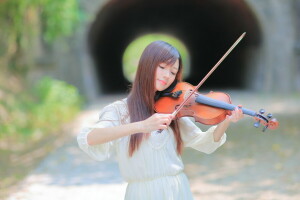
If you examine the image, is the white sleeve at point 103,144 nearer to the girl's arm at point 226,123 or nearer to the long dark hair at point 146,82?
the long dark hair at point 146,82

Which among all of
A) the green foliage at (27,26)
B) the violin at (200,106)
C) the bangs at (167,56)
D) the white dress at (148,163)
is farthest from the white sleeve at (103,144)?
the green foliage at (27,26)

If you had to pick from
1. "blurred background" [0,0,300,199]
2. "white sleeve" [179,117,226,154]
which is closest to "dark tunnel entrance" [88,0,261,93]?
"blurred background" [0,0,300,199]

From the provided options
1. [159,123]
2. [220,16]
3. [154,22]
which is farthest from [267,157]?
[154,22]

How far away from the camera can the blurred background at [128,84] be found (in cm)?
652

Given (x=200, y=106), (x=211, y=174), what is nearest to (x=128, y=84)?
(x=200, y=106)

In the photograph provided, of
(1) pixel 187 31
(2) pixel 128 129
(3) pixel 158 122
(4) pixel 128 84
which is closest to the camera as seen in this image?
(3) pixel 158 122

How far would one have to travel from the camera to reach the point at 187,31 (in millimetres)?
25391

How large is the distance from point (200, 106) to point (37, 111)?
790 centimetres

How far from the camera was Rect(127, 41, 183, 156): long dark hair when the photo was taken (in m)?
2.58

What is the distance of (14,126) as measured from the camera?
31.8 ft

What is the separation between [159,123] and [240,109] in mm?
481

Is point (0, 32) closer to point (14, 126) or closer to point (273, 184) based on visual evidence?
point (14, 126)

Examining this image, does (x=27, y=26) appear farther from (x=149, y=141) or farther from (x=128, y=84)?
(x=149, y=141)

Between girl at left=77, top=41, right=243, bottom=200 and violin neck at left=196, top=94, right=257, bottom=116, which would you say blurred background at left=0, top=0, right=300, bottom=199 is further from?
violin neck at left=196, top=94, right=257, bottom=116
